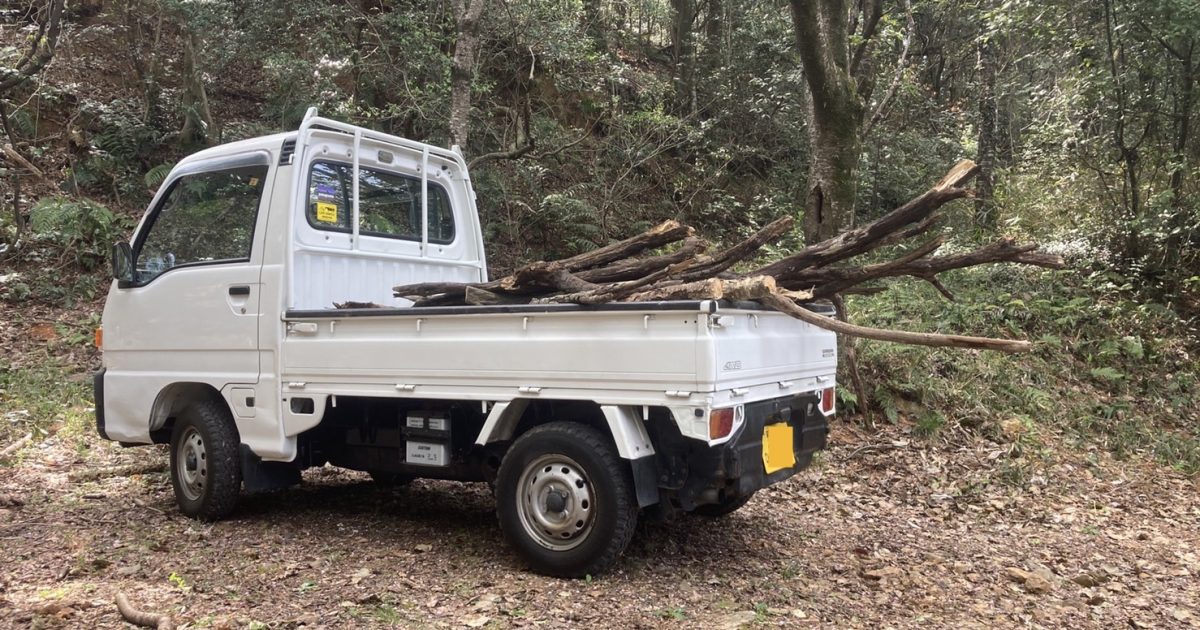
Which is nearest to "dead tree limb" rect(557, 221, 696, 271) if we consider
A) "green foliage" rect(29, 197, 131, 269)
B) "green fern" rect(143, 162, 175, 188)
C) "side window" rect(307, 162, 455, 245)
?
"side window" rect(307, 162, 455, 245)

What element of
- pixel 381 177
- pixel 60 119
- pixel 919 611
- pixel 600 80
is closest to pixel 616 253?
pixel 381 177

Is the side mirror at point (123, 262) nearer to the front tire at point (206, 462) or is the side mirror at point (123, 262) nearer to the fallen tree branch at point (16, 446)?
the front tire at point (206, 462)

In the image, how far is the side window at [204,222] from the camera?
17.6 ft

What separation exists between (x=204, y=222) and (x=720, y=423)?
3784 mm

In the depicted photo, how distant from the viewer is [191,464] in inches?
219

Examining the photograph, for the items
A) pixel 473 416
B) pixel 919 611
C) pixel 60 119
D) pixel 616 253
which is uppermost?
pixel 60 119

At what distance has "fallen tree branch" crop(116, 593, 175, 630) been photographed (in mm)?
3495

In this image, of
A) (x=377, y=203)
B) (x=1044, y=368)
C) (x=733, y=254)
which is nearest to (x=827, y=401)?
(x=733, y=254)

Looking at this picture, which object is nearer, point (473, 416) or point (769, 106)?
point (473, 416)

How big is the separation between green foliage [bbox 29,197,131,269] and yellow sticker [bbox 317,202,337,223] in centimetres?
791

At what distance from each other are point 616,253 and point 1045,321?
7204mm

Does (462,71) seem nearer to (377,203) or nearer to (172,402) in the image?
(377,203)

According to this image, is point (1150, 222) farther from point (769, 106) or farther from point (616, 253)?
point (616, 253)

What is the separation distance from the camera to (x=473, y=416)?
480 cm
